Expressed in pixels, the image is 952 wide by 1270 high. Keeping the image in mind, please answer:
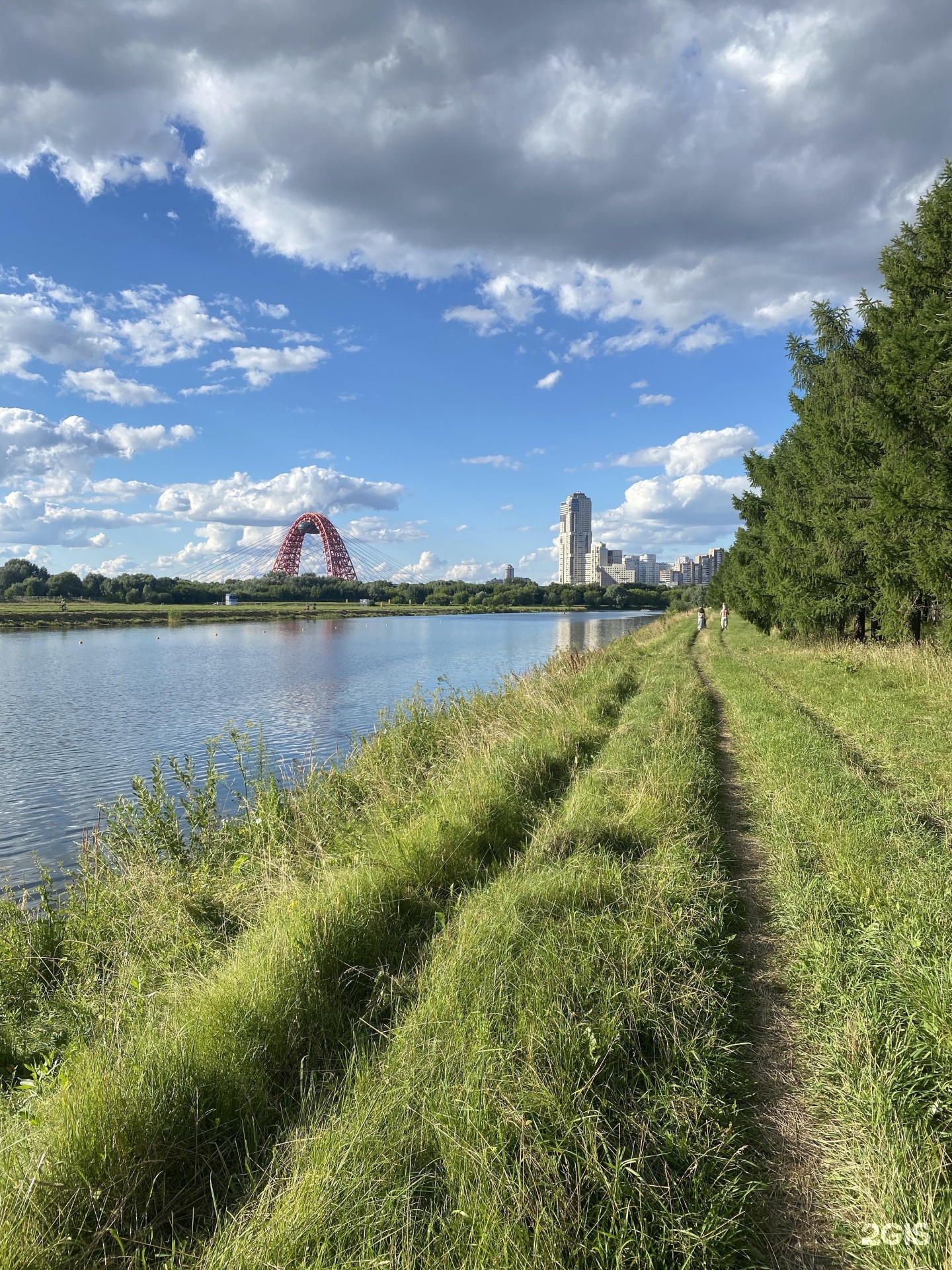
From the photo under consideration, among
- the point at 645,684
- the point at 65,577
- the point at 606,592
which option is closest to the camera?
the point at 645,684

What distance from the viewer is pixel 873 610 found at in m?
19.0

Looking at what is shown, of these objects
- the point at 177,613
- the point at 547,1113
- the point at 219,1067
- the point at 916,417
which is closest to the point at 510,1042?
the point at 547,1113

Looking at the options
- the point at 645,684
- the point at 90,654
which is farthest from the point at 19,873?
the point at 90,654

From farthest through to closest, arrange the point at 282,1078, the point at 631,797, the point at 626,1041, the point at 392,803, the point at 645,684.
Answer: the point at 645,684 → the point at 392,803 → the point at 631,797 → the point at 282,1078 → the point at 626,1041

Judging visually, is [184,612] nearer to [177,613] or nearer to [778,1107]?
[177,613]

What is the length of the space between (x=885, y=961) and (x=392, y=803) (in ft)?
18.1

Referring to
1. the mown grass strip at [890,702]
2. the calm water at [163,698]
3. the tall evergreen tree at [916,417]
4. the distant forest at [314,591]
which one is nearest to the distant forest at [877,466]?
the tall evergreen tree at [916,417]

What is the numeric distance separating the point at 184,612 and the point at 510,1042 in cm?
10333

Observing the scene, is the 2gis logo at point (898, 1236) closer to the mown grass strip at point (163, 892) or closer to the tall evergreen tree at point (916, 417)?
the mown grass strip at point (163, 892)

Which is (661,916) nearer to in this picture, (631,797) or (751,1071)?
(751,1071)

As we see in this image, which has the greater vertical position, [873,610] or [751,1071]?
[873,610]

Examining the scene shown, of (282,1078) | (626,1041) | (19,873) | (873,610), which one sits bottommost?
(19,873)

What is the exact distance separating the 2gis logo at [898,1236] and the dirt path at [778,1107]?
19 centimetres

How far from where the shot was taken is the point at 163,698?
2616 centimetres
